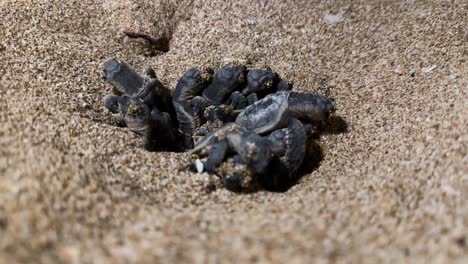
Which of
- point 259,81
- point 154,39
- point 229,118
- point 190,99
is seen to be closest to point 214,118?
point 229,118

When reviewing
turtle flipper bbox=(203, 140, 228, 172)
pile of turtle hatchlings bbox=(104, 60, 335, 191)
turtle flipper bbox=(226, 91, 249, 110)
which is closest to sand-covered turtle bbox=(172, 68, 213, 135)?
pile of turtle hatchlings bbox=(104, 60, 335, 191)

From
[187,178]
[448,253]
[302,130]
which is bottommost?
[187,178]

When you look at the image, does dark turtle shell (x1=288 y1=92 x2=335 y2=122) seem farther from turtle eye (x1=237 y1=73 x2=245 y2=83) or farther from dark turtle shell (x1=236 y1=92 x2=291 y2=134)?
turtle eye (x1=237 y1=73 x2=245 y2=83)

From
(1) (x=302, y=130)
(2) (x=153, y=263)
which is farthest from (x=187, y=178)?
(2) (x=153, y=263)

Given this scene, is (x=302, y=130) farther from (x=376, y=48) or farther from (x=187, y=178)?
(x=376, y=48)

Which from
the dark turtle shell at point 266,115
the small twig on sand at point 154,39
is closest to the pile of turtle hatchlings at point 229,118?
the dark turtle shell at point 266,115

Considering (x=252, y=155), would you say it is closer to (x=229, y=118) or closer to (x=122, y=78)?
(x=229, y=118)

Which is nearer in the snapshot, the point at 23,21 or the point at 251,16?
the point at 23,21

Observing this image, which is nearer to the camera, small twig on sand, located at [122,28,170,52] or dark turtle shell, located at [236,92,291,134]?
dark turtle shell, located at [236,92,291,134]
